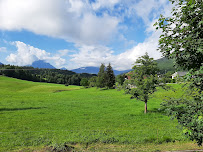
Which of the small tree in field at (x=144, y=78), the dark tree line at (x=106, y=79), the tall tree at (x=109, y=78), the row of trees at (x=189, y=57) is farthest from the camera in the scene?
the tall tree at (x=109, y=78)

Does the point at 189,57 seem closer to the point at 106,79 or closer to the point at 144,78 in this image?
the point at 144,78

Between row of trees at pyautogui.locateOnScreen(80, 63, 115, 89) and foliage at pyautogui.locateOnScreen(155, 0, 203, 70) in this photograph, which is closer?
foliage at pyautogui.locateOnScreen(155, 0, 203, 70)

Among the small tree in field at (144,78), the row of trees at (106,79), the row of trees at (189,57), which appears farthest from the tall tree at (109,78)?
the row of trees at (189,57)

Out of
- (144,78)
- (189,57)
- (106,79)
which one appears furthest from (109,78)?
(189,57)

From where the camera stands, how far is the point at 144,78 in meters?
20.2

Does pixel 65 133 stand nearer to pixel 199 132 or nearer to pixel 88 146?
pixel 88 146

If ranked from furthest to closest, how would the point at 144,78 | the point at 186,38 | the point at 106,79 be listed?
the point at 106,79 < the point at 144,78 < the point at 186,38

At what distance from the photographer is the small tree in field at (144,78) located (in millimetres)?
19203

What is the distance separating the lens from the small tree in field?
19203 mm

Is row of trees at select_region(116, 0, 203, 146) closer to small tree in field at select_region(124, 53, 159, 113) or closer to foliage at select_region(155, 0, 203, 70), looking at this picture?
foliage at select_region(155, 0, 203, 70)

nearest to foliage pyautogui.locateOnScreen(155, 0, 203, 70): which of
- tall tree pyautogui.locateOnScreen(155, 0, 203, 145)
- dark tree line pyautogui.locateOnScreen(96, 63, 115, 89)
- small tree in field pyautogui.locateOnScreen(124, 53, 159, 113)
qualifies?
tall tree pyautogui.locateOnScreen(155, 0, 203, 145)

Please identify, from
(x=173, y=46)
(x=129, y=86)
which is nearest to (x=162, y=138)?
(x=173, y=46)

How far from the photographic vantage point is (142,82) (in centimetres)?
1986

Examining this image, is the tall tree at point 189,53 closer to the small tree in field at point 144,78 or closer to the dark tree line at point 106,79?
the small tree in field at point 144,78
